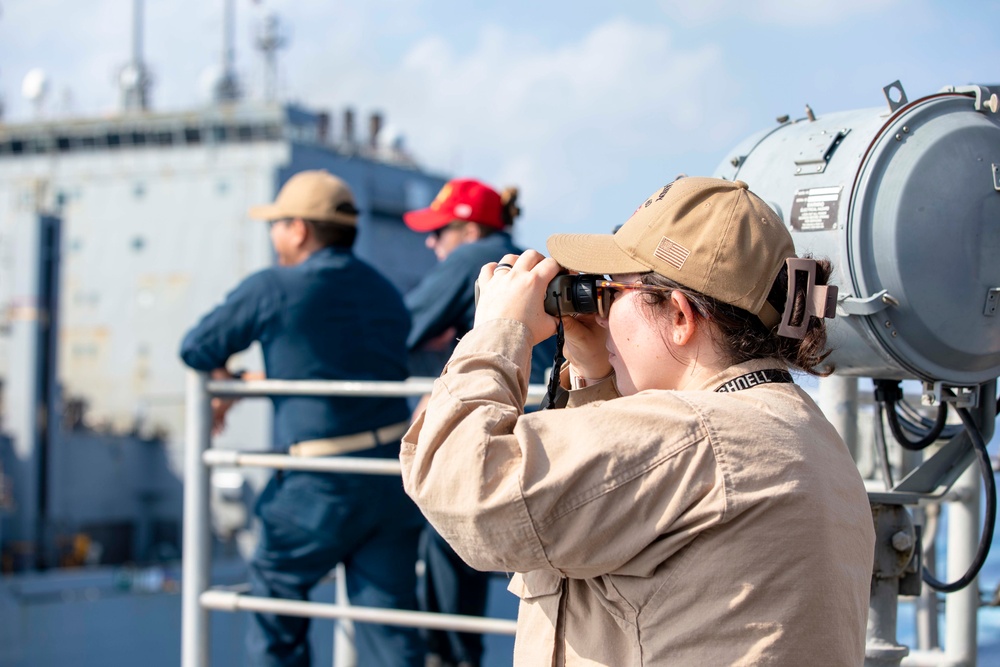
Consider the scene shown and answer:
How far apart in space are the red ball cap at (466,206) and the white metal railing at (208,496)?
32.7 inches

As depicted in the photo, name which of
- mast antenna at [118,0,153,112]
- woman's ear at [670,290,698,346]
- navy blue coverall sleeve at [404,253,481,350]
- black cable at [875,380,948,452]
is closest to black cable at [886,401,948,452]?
black cable at [875,380,948,452]

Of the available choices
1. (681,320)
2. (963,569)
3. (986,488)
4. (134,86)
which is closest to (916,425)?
(986,488)

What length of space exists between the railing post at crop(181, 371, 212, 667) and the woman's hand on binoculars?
1940 mm

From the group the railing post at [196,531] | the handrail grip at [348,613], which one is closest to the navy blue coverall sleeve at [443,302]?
the railing post at [196,531]

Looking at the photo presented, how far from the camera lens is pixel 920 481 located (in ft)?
6.57

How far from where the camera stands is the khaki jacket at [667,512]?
48.1 inches

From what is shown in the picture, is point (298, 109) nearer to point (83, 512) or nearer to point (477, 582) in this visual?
point (83, 512)

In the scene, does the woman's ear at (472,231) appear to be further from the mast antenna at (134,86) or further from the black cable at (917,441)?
the mast antenna at (134,86)

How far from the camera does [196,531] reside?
10.4 ft

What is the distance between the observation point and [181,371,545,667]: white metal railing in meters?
2.98

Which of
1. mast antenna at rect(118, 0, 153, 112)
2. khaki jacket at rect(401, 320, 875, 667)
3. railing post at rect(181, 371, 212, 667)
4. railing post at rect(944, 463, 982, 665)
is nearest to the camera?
khaki jacket at rect(401, 320, 875, 667)

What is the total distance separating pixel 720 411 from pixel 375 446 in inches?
87.5

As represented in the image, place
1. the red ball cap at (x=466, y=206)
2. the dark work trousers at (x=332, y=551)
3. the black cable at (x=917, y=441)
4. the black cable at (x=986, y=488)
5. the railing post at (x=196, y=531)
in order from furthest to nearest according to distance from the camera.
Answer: the red ball cap at (x=466, y=206)
the dark work trousers at (x=332, y=551)
the railing post at (x=196, y=531)
the black cable at (x=917, y=441)
the black cable at (x=986, y=488)

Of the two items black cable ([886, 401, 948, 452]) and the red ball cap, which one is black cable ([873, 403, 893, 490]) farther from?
the red ball cap
